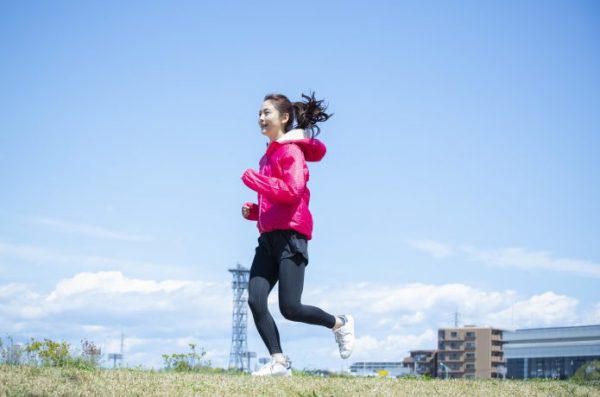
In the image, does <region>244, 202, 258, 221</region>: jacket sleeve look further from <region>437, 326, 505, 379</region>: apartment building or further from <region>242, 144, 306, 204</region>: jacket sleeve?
<region>437, 326, 505, 379</region>: apartment building

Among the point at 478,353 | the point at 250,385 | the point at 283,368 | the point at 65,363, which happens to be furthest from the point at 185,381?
the point at 478,353

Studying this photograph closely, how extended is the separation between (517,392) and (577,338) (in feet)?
366

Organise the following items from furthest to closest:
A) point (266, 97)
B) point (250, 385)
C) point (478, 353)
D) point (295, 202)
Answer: point (478, 353), point (266, 97), point (295, 202), point (250, 385)

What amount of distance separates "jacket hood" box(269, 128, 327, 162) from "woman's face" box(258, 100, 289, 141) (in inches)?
5.6

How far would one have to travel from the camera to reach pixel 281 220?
793 centimetres

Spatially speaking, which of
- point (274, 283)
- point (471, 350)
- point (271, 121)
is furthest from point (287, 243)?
point (471, 350)

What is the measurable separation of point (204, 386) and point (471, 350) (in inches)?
5198

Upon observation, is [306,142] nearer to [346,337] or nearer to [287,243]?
[287,243]

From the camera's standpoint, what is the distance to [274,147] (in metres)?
8.28

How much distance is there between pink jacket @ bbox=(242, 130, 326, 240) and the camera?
308 inches

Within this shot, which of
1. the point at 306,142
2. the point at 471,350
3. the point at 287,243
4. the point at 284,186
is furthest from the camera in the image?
the point at 471,350

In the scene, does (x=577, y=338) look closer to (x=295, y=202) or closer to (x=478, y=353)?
(x=478, y=353)

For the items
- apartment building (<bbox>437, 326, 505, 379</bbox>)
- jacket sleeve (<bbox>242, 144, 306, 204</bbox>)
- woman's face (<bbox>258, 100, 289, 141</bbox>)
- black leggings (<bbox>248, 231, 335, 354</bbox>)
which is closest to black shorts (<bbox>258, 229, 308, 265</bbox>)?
black leggings (<bbox>248, 231, 335, 354</bbox>)

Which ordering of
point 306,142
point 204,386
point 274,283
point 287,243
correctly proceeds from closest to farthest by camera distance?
point 204,386 → point 287,243 → point 274,283 → point 306,142
